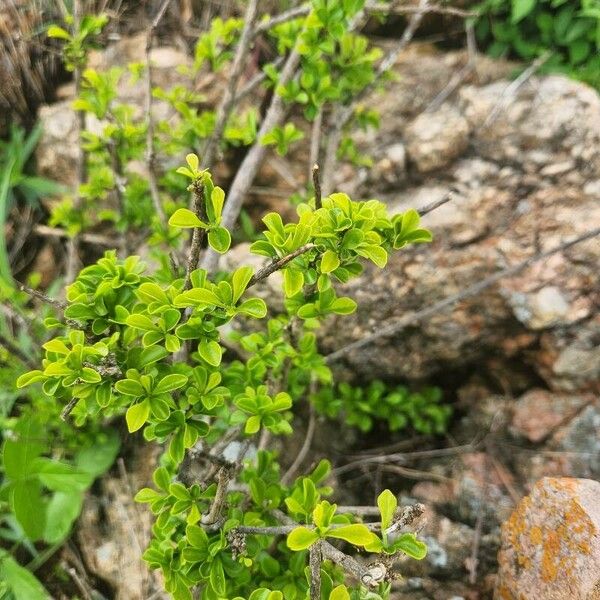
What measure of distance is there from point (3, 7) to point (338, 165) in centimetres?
221

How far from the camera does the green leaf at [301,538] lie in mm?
1168

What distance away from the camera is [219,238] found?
50.3 inches

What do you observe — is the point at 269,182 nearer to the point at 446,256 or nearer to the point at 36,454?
the point at 446,256

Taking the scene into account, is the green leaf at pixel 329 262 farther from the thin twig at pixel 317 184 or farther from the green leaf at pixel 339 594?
the green leaf at pixel 339 594

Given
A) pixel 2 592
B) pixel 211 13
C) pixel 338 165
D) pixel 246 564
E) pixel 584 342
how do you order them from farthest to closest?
pixel 211 13
pixel 338 165
pixel 584 342
pixel 2 592
pixel 246 564

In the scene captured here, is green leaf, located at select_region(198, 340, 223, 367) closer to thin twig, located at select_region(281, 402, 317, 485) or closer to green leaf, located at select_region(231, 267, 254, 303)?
green leaf, located at select_region(231, 267, 254, 303)

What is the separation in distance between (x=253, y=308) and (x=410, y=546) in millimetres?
679

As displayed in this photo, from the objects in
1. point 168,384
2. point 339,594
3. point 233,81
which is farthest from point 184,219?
point 233,81

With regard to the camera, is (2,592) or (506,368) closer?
(2,592)

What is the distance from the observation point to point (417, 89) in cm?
295

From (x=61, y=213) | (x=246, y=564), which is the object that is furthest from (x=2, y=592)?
(x=61, y=213)

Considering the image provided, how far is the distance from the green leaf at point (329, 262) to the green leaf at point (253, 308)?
0.18 metres

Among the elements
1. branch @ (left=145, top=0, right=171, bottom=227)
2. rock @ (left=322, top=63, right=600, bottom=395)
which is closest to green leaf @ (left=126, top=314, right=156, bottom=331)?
branch @ (left=145, top=0, right=171, bottom=227)

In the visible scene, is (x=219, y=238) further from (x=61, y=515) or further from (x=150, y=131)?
(x=61, y=515)
